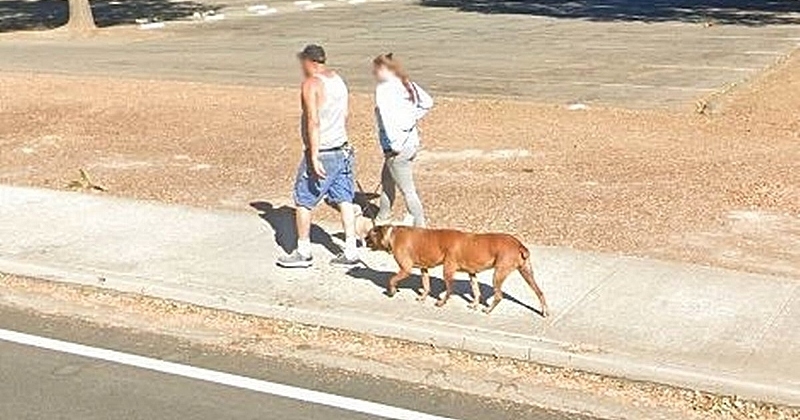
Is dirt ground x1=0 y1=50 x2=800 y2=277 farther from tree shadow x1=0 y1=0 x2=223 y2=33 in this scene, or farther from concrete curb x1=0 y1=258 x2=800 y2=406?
tree shadow x1=0 y1=0 x2=223 y2=33

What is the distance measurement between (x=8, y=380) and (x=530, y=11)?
98.8 feet

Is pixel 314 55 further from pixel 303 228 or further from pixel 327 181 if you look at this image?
pixel 303 228

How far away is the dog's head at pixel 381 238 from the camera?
6.52 metres

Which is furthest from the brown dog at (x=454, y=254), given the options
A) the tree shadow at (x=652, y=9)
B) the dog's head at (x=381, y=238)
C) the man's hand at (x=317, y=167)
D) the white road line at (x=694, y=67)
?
the tree shadow at (x=652, y=9)

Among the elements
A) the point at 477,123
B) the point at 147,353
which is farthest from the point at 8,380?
the point at 477,123

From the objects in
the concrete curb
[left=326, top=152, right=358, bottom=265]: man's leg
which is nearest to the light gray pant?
[left=326, top=152, right=358, bottom=265]: man's leg

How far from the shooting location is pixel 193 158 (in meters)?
11.7

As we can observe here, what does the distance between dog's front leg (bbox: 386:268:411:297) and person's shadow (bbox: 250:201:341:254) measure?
118 centimetres

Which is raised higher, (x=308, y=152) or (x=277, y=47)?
(x=308, y=152)

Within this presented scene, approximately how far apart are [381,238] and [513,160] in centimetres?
504

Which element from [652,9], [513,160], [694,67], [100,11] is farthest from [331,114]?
[100,11]

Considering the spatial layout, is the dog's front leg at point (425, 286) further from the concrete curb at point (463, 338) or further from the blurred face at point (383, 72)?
the blurred face at point (383, 72)

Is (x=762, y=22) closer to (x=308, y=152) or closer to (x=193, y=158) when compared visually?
(x=193, y=158)

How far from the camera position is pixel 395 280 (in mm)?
6570
